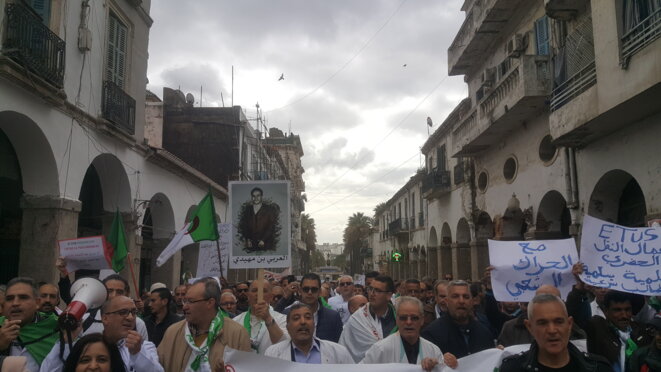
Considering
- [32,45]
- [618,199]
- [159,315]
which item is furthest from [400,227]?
[159,315]

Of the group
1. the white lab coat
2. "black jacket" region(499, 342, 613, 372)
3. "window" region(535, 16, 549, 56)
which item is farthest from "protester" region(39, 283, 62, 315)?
"window" region(535, 16, 549, 56)

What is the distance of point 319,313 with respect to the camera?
6.31 meters

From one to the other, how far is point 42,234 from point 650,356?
10162 millimetres

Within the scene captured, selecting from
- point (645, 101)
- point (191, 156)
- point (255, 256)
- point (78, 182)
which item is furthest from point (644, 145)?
point (191, 156)

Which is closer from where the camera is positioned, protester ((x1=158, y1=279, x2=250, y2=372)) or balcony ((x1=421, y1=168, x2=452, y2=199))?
protester ((x1=158, y1=279, x2=250, y2=372))

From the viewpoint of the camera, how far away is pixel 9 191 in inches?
463

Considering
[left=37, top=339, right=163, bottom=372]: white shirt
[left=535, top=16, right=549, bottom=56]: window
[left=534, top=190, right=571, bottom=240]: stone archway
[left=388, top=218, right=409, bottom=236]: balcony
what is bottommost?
[left=37, top=339, right=163, bottom=372]: white shirt

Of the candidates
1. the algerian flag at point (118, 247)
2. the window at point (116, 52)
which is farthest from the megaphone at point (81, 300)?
the window at point (116, 52)

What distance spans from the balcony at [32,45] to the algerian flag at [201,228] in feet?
12.3

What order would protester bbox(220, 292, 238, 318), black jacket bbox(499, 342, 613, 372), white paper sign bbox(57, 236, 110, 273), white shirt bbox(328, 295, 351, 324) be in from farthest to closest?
1. white shirt bbox(328, 295, 351, 324)
2. white paper sign bbox(57, 236, 110, 273)
3. protester bbox(220, 292, 238, 318)
4. black jacket bbox(499, 342, 613, 372)

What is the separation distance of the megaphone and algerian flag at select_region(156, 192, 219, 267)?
14.7 feet

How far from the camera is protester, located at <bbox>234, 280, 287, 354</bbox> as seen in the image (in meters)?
4.91

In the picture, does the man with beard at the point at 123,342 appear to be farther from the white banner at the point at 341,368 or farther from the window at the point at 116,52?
the window at the point at 116,52

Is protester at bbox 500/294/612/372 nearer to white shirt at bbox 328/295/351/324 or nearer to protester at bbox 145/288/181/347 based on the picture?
protester at bbox 145/288/181/347
